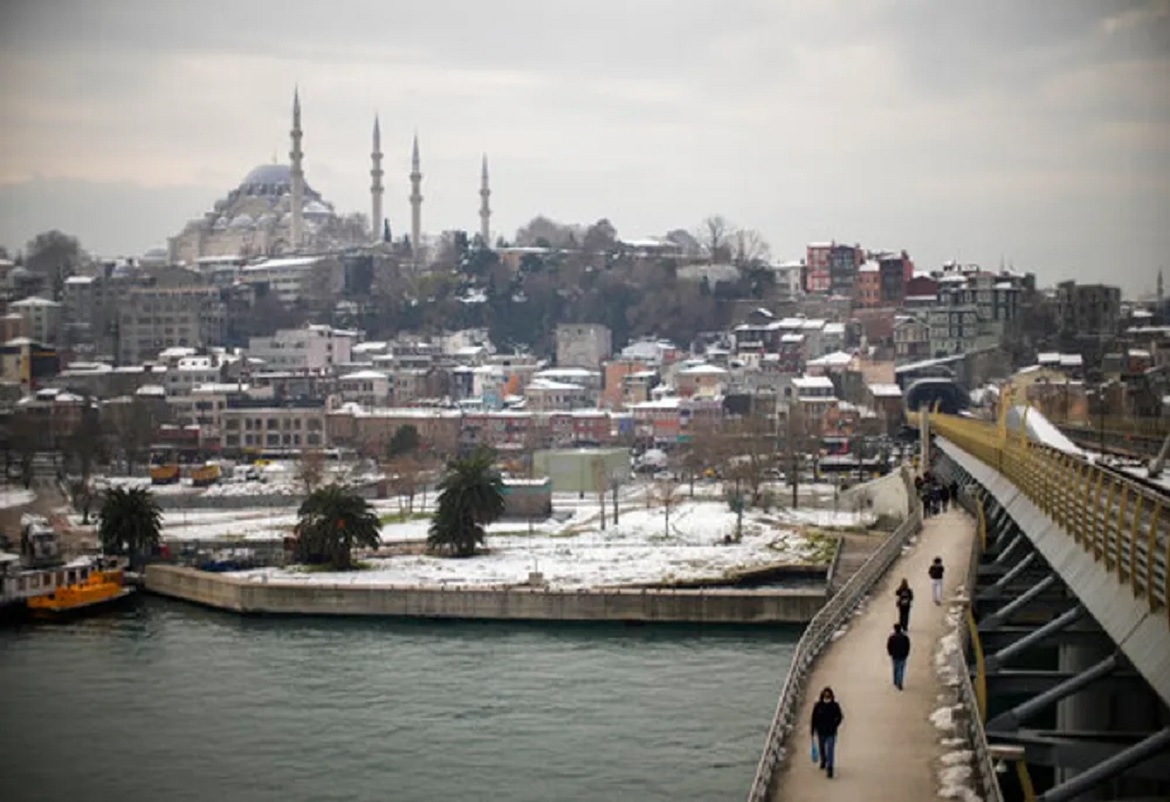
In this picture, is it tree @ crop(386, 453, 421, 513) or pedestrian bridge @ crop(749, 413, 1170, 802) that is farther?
tree @ crop(386, 453, 421, 513)

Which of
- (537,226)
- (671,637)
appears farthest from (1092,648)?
(537,226)

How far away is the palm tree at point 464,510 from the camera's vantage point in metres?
22.2

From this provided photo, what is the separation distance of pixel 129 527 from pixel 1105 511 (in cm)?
1749

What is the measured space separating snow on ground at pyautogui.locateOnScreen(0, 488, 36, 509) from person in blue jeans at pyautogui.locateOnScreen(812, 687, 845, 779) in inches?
937

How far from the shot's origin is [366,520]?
21328 mm

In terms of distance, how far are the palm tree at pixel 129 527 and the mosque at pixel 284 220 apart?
46.5 metres

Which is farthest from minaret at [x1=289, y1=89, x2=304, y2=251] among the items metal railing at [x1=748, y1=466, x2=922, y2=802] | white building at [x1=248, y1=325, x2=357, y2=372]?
metal railing at [x1=748, y1=466, x2=922, y2=802]

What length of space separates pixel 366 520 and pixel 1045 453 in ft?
43.4

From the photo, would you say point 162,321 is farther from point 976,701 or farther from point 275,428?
point 976,701

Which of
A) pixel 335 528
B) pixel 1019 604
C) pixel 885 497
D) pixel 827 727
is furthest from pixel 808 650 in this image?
pixel 885 497

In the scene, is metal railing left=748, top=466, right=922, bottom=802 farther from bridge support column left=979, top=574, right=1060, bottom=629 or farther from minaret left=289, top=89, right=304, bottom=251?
minaret left=289, top=89, right=304, bottom=251

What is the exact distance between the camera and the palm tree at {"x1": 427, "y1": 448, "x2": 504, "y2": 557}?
22250mm

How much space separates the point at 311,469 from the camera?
31.8m

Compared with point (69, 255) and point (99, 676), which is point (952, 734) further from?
point (69, 255)
